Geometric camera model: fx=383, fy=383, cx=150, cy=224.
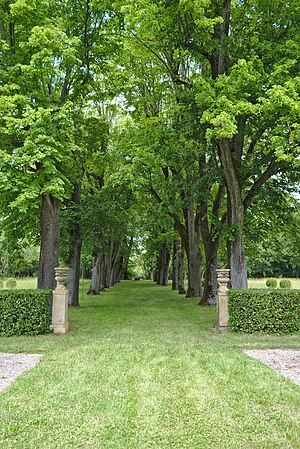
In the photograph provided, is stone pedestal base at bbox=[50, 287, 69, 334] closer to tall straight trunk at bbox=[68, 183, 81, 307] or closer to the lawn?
the lawn

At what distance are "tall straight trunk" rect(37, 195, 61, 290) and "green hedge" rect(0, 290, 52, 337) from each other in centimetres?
132

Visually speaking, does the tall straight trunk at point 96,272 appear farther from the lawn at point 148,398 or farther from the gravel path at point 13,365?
the gravel path at point 13,365

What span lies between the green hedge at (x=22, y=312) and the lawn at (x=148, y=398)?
0.65 m

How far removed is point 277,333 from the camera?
9.20 metres

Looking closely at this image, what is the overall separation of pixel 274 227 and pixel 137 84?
28.1 ft

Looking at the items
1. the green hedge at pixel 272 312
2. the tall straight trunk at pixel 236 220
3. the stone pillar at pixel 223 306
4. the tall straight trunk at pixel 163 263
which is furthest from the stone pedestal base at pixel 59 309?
the tall straight trunk at pixel 163 263

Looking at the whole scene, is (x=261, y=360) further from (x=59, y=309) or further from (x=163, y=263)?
(x=163, y=263)

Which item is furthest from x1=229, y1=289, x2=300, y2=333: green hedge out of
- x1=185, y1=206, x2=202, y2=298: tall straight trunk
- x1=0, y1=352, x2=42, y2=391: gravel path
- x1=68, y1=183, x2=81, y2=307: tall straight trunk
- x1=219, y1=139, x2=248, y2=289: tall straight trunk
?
x1=185, y1=206, x2=202, y2=298: tall straight trunk

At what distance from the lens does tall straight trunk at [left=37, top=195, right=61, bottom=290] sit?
34.5 ft

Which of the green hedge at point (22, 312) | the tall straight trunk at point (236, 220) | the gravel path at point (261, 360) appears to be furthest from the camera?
the tall straight trunk at point (236, 220)

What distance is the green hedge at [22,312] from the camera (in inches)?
351

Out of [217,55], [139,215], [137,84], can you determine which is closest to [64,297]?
[217,55]

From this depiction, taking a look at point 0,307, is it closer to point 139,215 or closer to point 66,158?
point 66,158

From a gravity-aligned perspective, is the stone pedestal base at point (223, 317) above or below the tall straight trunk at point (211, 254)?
below
